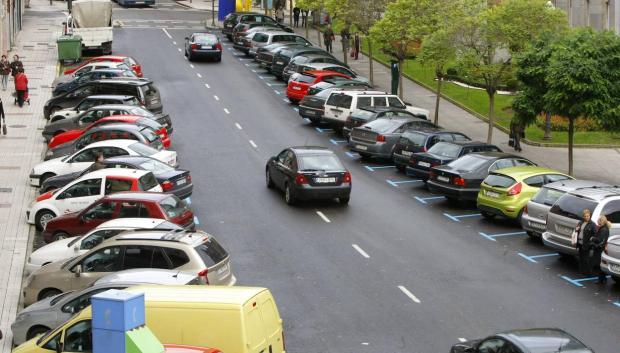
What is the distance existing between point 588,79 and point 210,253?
16776 millimetres

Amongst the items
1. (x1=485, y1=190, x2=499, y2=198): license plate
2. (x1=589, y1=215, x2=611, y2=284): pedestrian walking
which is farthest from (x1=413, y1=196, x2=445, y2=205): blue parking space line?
(x1=589, y1=215, x2=611, y2=284): pedestrian walking

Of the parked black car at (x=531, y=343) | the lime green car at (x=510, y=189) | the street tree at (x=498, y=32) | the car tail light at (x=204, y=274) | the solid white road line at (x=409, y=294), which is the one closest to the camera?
the parked black car at (x=531, y=343)

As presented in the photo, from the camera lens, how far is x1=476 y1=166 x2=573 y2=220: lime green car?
2908 centimetres

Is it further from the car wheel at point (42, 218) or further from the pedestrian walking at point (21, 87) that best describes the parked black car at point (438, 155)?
the pedestrian walking at point (21, 87)

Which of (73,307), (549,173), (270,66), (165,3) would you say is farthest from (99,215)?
(165,3)

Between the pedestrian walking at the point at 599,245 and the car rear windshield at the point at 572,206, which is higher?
the car rear windshield at the point at 572,206

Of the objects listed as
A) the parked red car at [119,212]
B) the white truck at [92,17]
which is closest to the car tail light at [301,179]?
the parked red car at [119,212]

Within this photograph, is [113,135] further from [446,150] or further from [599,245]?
[599,245]

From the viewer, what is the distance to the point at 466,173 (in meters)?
31.0

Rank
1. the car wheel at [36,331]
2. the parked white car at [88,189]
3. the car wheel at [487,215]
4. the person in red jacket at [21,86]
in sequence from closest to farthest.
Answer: the car wheel at [36,331] < the parked white car at [88,189] < the car wheel at [487,215] < the person in red jacket at [21,86]

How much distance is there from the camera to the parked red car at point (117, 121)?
3441 centimetres

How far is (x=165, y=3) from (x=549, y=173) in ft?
216

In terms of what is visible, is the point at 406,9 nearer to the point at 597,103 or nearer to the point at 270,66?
the point at 270,66

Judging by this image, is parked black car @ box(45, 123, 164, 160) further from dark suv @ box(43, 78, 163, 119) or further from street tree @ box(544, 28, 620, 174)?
street tree @ box(544, 28, 620, 174)
